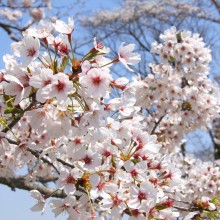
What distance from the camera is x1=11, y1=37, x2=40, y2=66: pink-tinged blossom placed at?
181cm

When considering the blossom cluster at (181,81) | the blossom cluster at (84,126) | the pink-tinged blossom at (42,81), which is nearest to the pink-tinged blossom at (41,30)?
the blossom cluster at (84,126)

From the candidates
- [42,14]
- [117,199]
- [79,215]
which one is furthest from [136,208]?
[42,14]

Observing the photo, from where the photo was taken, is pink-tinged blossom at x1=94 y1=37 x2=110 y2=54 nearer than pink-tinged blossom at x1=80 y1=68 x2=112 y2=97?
No

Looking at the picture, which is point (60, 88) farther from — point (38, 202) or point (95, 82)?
point (38, 202)

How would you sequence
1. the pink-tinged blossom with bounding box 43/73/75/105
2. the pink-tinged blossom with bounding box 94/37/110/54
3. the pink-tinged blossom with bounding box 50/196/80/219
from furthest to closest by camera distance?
the pink-tinged blossom with bounding box 50/196/80/219
the pink-tinged blossom with bounding box 94/37/110/54
the pink-tinged blossom with bounding box 43/73/75/105

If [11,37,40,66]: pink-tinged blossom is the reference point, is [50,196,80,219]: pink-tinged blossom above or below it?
below

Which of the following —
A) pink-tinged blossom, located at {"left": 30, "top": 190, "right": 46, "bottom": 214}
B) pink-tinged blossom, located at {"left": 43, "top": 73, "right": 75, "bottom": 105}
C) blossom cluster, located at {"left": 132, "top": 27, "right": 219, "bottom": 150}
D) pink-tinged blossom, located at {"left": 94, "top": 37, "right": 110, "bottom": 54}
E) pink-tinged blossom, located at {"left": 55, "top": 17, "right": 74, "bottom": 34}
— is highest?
pink-tinged blossom, located at {"left": 55, "top": 17, "right": 74, "bottom": 34}

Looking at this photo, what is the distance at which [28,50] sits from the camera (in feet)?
6.08

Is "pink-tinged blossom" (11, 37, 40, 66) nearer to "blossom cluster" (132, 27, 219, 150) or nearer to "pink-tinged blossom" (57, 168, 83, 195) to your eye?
"pink-tinged blossom" (57, 168, 83, 195)

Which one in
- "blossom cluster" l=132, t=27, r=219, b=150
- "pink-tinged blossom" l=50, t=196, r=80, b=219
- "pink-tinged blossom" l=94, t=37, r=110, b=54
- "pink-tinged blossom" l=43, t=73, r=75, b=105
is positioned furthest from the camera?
"blossom cluster" l=132, t=27, r=219, b=150

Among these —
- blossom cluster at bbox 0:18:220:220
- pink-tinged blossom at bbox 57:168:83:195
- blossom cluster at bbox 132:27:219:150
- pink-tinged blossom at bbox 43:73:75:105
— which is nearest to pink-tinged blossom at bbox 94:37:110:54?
blossom cluster at bbox 0:18:220:220

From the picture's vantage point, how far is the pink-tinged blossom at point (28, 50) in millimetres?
1813

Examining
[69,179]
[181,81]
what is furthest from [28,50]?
[181,81]

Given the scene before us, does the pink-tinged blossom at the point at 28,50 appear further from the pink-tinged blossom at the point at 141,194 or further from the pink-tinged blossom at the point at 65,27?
the pink-tinged blossom at the point at 141,194
